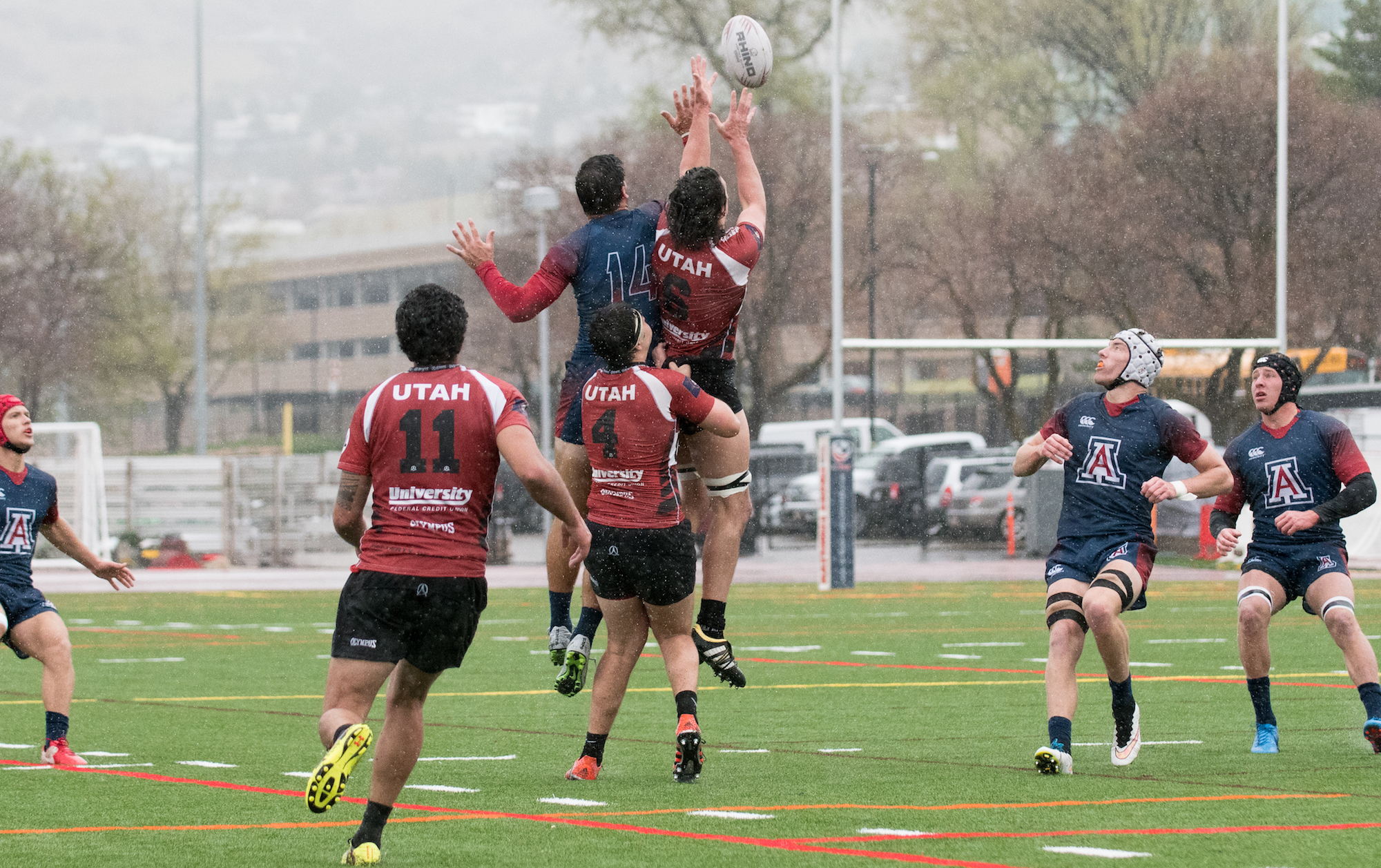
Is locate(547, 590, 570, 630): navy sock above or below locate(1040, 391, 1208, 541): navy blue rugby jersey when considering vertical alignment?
below

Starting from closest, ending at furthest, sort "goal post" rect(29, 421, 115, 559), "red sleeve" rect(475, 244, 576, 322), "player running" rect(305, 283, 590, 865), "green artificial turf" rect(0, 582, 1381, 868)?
1. "player running" rect(305, 283, 590, 865)
2. "green artificial turf" rect(0, 582, 1381, 868)
3. "red sleeve" rect(475, 244, 576, 322)
4. "goal post" rect(29, 421, 115, 559)

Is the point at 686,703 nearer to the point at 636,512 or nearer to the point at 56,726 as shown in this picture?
the point at 636,512

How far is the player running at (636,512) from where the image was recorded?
8.38 m

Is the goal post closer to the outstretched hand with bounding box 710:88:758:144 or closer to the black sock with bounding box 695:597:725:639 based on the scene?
the black sock with bounding box 695:597:725:639

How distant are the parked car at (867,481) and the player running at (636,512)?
96.8 ft

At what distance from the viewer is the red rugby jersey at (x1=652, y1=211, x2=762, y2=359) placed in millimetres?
9195

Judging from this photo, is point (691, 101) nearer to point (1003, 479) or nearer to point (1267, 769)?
point (1267, 769)

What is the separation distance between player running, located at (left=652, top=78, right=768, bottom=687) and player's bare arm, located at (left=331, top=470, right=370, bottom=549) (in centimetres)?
259

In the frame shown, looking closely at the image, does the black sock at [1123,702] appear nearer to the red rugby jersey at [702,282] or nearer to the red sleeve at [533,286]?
the red rugby jersey at [702,282]

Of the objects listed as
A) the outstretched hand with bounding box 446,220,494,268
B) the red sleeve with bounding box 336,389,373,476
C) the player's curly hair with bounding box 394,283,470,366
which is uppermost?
the outstretched hand with bounding box 446,220,494,268

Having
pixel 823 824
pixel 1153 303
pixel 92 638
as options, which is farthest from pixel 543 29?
pixel 823 824

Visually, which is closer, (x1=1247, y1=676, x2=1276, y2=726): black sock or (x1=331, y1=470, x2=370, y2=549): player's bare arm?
(x1=331, y1=470, x2=370, y2=549): player's bare arm

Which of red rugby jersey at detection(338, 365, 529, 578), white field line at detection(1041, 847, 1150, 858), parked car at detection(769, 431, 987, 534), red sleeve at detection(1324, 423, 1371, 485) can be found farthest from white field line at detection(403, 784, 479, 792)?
parked car at detection(769, 431, 987, 534)

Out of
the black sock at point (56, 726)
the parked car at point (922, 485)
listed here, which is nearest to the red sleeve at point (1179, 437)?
the black sock at point (56, 726)
